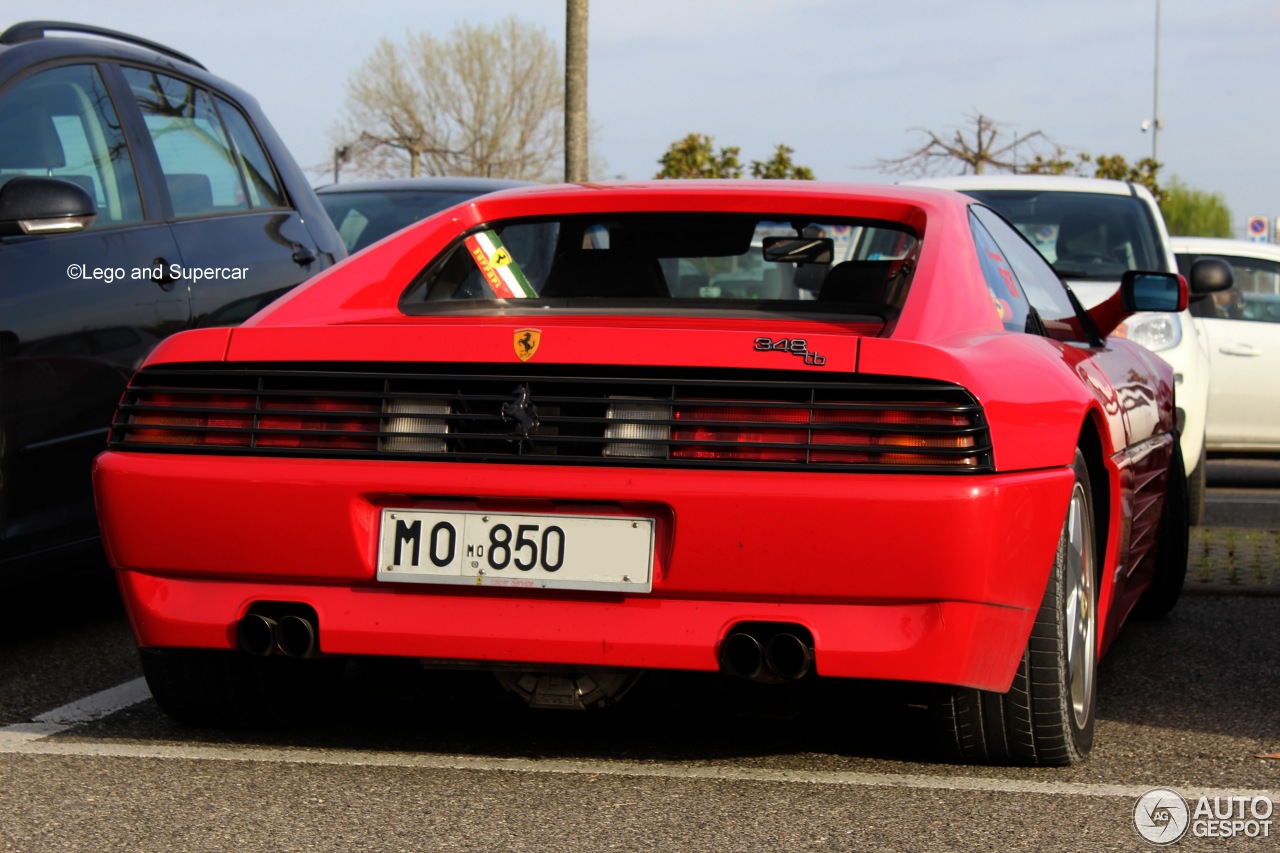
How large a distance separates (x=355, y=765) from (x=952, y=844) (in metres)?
1.32

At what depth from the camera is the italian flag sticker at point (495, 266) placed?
4.71 m

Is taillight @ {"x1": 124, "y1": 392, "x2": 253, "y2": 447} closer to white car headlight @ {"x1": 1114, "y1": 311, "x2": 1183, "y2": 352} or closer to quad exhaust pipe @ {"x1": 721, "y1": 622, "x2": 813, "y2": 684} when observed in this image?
quad exhaust pipe @ {"x1": 721, "y1": 622, "x2": 813, "y2": 684}

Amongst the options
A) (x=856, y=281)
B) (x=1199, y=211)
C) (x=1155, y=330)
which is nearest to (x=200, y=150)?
(x=856, y=281)

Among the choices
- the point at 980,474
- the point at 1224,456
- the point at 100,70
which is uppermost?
the point at 100,70

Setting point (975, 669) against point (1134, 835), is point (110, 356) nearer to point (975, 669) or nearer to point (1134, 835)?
point (975, 669)

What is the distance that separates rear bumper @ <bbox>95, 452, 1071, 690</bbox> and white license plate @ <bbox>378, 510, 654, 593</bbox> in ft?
0.09

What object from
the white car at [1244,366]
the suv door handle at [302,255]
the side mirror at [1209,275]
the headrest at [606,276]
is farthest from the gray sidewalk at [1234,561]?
the suv door handle at [302,255]

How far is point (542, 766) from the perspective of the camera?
154 inches

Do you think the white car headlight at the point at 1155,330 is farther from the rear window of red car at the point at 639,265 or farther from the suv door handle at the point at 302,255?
the rear window of red car at the point at 639,265

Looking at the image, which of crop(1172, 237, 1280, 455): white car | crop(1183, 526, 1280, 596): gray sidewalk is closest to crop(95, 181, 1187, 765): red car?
crop(1183, 526, 1280, 596): gray sidewalk

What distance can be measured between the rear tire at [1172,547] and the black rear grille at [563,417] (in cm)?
291

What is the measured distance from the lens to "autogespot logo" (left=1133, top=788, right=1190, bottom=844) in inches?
136

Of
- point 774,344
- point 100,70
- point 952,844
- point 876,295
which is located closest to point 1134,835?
point 952,844

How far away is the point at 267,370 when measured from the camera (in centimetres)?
375
